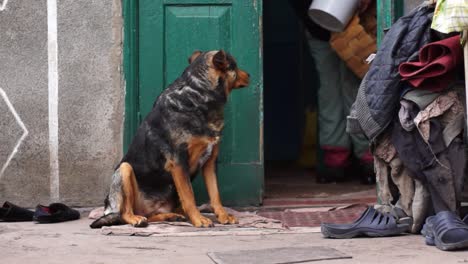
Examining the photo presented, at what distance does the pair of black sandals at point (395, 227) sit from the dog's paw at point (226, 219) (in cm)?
83

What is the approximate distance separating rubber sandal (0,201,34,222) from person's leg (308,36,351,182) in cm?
298

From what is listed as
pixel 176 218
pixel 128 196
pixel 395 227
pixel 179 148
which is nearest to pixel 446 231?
pixel 395 227

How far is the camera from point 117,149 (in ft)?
23.1

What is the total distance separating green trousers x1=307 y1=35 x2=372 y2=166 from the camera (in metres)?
8.24

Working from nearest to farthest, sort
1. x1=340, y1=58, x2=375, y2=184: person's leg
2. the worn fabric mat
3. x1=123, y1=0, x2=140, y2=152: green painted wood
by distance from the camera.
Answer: the worn fabric mat → x1=123, y1=0, x2=140, y2=152: green painted wood → x1=340, y1=58, x2=375, y2=184: person's leg

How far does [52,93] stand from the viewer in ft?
23.0

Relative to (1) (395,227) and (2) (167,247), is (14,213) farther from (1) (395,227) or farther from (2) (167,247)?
(1) (395,227)

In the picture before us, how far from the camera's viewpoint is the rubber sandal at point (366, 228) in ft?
18.3

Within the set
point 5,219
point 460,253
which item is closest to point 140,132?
point 5,219

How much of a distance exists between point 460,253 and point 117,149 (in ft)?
10.0

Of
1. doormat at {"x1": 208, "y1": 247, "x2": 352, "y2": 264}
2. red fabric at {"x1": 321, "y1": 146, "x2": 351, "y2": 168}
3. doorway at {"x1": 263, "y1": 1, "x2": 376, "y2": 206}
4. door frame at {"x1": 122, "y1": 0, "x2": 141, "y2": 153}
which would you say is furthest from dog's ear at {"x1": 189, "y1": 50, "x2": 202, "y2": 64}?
doorway at {"x1": 263, "y1": 1, "x2": 376, "y2": 206}

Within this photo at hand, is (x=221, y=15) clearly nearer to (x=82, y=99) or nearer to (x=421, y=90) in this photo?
(x=82, y=99)

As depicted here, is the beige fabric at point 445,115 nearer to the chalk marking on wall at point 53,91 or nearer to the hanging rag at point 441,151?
the hanging rag at point 441,151

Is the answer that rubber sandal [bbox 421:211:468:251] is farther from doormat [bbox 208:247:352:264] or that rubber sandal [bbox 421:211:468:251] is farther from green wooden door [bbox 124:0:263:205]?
green wooden door [bbox 124:0:263:205]
